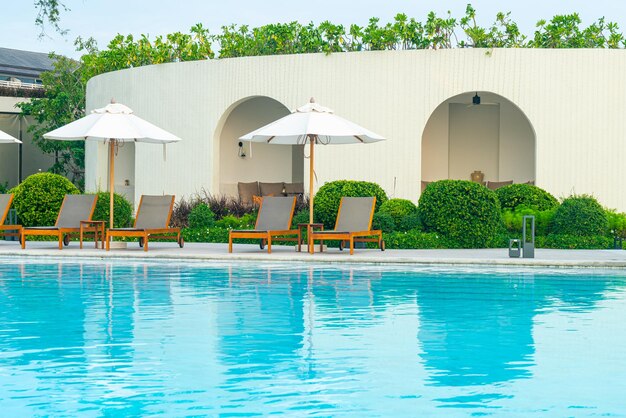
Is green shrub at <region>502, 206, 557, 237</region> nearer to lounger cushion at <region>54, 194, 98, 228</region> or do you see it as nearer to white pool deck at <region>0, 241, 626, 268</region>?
white pool deck at <region>0, 241, 626, 268</region>

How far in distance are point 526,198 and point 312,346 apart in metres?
12.1

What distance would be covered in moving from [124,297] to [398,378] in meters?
4.86

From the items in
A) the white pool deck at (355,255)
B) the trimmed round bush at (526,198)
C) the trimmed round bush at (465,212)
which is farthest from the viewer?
the trimmed round bush at (526,198)

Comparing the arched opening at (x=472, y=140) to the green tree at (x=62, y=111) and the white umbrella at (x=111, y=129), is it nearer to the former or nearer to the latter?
the white umbrella at (x=111, y=129)

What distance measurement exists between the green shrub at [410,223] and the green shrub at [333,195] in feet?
2.48

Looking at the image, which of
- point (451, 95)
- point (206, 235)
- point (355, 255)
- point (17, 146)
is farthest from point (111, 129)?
point (17, 146)

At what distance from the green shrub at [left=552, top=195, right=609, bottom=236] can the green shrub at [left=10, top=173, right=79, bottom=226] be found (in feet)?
32.3

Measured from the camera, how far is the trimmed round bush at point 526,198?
1883 centimetres

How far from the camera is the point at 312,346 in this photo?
7602mm

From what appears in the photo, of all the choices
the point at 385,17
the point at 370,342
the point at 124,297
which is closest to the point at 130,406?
the point at 370,342

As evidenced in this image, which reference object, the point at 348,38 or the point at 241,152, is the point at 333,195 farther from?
the point at 241,152

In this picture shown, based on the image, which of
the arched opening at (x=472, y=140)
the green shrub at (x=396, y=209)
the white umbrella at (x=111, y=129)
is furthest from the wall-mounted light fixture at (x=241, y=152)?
the white umbrella at (x=111, y=129)

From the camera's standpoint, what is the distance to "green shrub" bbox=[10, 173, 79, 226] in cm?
1956

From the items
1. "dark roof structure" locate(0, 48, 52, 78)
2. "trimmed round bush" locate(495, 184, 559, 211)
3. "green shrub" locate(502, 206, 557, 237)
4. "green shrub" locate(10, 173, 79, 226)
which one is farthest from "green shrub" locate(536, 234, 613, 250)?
"dark roof structure" locate(0, 48, 52, 78)
